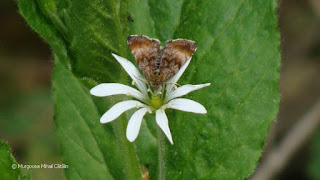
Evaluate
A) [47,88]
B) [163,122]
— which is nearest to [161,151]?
[163,122]

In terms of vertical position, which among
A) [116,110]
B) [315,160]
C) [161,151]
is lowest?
[315,160]

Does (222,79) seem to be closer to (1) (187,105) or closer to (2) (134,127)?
(1) (187,105)

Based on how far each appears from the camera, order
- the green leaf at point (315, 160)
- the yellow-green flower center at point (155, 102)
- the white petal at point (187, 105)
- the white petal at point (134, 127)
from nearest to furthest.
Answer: the white petal at point (134, 127) < the white petal at point (187, 105) < the yellow-green flower center at point (155, 102) < the green leaf at point (315, 160)

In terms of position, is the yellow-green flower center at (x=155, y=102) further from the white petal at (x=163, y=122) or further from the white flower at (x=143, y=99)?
the white petal at (x=163, y=122)

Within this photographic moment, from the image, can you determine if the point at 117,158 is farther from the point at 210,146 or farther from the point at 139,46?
the point at 139,46

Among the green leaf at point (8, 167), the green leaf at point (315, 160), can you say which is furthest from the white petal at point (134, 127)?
the green leaf at point (315, 160)

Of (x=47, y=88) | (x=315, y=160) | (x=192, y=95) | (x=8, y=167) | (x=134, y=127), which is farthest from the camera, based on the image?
(x=47, y=88)

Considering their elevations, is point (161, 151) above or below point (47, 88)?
below
